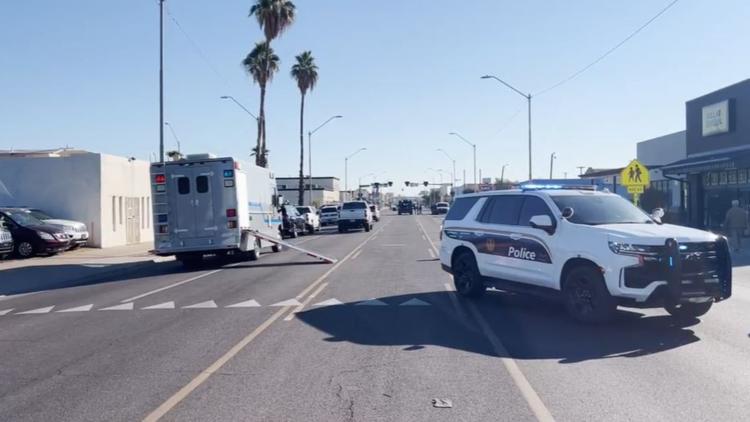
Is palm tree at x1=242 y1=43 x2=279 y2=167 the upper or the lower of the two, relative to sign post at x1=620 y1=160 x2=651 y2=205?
upper

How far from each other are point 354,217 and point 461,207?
34559 millimetres

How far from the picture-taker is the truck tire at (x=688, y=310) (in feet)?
37.0

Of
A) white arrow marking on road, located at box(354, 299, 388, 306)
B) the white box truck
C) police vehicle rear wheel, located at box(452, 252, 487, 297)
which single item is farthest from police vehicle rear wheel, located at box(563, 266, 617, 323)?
the white box truck

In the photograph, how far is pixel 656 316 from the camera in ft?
39.7

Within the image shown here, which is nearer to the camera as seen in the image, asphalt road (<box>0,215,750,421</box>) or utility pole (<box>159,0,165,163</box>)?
asphalt road (<box>0,215,750,421</box>)

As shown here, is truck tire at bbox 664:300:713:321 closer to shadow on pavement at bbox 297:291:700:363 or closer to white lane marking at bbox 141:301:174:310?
shadow on pavement at bbox 297:291:700:363

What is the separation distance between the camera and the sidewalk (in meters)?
19.8

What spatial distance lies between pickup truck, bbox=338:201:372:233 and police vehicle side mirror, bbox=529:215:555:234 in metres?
37.5

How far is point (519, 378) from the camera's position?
317 inches

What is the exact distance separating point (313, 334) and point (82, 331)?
3.71 m

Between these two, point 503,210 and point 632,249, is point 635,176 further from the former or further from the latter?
point 632,249

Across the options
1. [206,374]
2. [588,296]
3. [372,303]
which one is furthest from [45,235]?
[588,296]

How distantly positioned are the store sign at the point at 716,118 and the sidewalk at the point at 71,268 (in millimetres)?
26453

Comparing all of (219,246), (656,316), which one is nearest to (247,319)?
(656,316)
